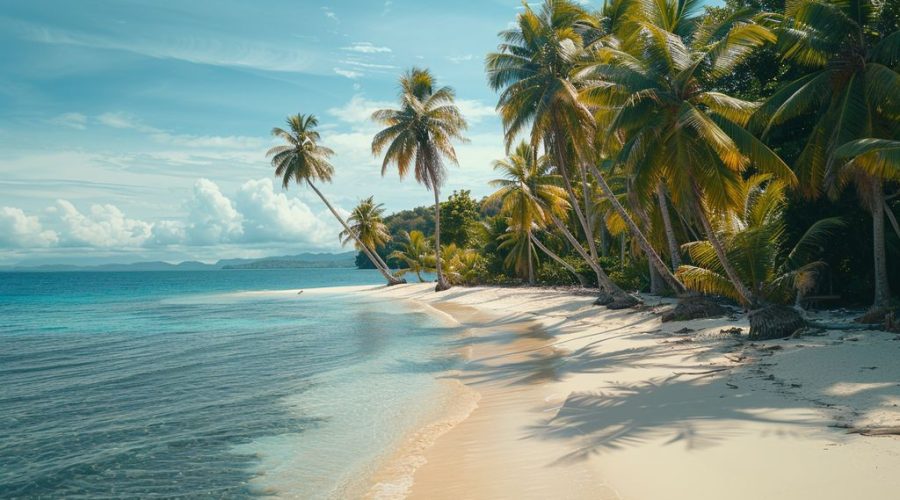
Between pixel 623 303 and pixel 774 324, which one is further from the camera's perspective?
pixel 623 303

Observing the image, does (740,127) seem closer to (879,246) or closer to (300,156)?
(879,246)

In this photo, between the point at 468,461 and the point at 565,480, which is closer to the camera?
the point at 565,480

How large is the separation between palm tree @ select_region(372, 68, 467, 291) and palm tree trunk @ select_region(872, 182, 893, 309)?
25.7 meters

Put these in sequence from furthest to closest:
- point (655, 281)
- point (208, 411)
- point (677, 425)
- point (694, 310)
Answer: point (655, 281), point (694, 310), point (208, 411), point (677, 425)

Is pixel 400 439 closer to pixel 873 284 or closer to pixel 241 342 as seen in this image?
pixel 241 342

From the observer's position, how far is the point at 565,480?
5312mm

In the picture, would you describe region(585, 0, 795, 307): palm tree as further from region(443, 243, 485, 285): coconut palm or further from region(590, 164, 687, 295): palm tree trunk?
region(443, 243, 485, 285): coconut palm

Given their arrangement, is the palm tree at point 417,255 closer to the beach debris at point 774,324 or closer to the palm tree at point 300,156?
the palm tree at point 300,156

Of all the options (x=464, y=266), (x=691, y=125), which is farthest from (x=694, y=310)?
(x=464, y=266)

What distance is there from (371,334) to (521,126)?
31.2ft

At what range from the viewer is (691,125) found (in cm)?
1244

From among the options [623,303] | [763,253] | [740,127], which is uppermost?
[740,127]

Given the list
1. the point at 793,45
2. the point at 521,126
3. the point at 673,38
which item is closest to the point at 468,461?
the point at 673,38

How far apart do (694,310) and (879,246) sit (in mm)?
4276
